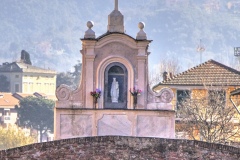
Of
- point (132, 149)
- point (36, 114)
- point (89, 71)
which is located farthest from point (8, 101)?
point (132, 149)

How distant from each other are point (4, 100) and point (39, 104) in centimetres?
Answer: 2692

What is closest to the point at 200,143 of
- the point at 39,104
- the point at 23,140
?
the point at 23,140

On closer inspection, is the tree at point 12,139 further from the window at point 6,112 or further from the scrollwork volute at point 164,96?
the scrollwork volute at point 164,96

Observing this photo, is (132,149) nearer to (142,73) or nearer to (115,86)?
(115,86)

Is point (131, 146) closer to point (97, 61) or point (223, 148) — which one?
point (223, 148)

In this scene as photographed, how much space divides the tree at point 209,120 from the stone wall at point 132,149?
17615 mm

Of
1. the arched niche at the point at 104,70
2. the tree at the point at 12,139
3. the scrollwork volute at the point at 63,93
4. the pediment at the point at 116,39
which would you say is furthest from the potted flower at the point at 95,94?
the tree at the point at 12,139

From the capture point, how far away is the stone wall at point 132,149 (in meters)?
30.2

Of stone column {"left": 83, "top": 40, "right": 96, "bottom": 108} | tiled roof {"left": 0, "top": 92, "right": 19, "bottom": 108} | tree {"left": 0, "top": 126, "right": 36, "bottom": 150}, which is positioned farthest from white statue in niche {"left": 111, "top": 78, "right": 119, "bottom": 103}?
tiled roof {"left": 0, "top": 92, "right": 19, "bottom": 108}

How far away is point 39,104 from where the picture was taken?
140 metres

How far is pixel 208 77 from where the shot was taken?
64.9m

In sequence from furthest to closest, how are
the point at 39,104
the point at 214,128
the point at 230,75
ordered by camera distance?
the point at 39,104 → the point at 230,75 → the point at 214,128

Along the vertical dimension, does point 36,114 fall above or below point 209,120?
above

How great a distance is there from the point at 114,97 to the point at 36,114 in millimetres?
96415
